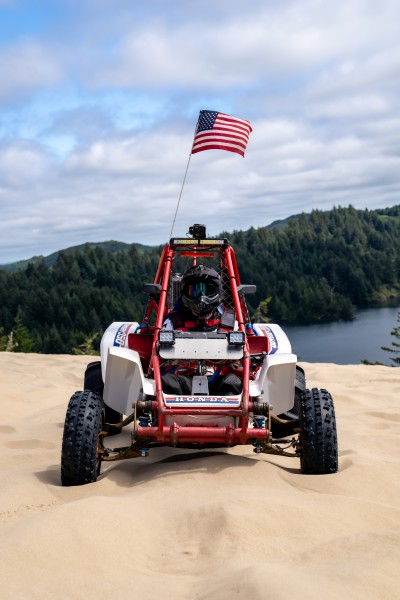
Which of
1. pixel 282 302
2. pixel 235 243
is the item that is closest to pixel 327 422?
pixel 282 302

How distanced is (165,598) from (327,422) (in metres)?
2.15

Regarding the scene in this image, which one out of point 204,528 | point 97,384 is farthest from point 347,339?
point 204,528

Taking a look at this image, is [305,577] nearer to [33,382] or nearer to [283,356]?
[283,356]

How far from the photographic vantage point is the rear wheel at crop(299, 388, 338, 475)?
4.30 meters

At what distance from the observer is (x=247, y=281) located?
375 feet

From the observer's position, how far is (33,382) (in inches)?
373

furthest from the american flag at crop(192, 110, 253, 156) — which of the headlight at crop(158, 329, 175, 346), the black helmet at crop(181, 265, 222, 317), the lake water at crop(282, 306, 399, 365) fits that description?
the lake water at crop(282, 306, 399, 365)

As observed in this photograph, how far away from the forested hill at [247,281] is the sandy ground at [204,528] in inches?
2226

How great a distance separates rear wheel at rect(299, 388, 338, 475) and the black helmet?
128cm

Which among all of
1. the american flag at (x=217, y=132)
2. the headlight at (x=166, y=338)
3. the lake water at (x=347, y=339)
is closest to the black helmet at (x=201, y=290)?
the headlight at (x=166, y=338)

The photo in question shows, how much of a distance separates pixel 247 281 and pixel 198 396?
110250mm

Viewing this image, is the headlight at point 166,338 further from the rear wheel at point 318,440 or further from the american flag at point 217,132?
the american flag at point 217,132

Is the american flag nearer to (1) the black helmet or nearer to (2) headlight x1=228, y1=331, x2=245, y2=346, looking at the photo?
(1) the black helmet

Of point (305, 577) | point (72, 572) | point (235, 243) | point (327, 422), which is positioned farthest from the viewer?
point (235, 243)
